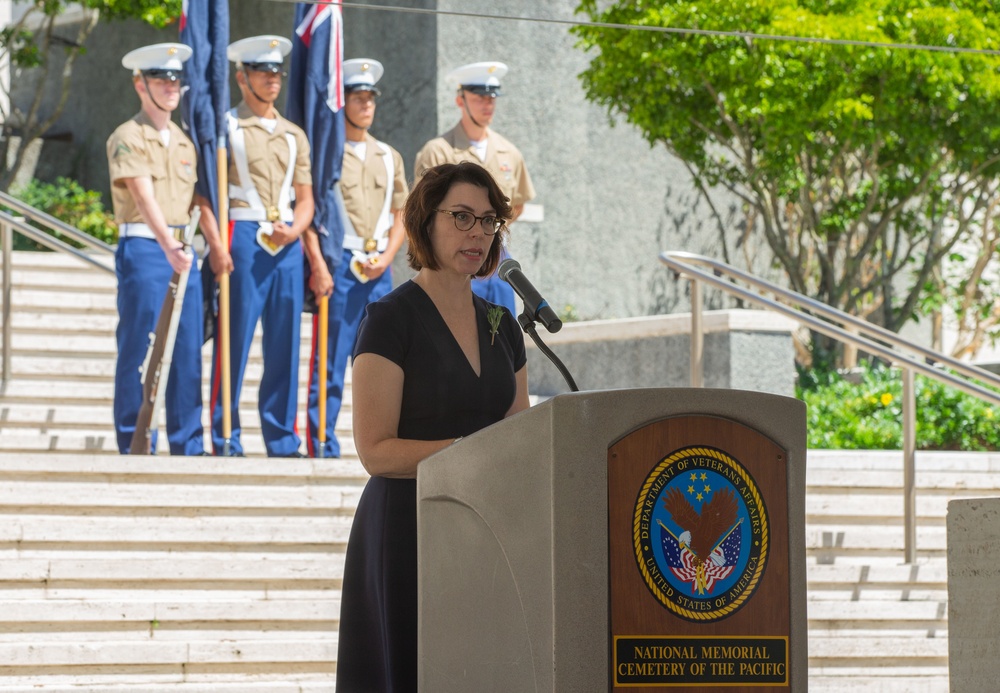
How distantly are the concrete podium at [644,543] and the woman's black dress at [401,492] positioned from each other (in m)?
0.52

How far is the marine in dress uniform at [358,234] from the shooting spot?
27.4 ft

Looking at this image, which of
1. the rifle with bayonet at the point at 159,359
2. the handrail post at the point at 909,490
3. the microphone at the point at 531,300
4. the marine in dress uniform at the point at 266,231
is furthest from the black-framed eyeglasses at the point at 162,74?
the microphone at the point at 531,300

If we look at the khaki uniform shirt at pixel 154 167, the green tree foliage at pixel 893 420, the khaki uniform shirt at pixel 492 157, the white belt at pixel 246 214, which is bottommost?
Answer: the green tree foliage at pixel 893 420

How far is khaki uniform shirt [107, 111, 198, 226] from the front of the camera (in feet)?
25.2

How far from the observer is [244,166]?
26.3 feet

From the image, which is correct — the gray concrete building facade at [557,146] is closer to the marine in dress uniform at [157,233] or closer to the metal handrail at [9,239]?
the metal handrail at [9,239]

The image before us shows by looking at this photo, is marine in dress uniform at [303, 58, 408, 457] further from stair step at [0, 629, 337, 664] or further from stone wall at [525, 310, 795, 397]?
stair step at [0, 629, 337, 664]

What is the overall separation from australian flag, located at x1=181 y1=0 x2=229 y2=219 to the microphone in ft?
17.6

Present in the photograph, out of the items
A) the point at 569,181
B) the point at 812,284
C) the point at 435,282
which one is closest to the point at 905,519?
the point at 435,282

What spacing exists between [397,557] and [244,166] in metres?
5.58

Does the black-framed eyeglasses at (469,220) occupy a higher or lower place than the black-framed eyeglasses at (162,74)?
lower

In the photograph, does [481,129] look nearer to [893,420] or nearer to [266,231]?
[266,231]

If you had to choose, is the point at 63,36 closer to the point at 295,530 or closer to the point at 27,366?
the point at 27,366

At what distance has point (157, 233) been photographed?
7641 millimetres
